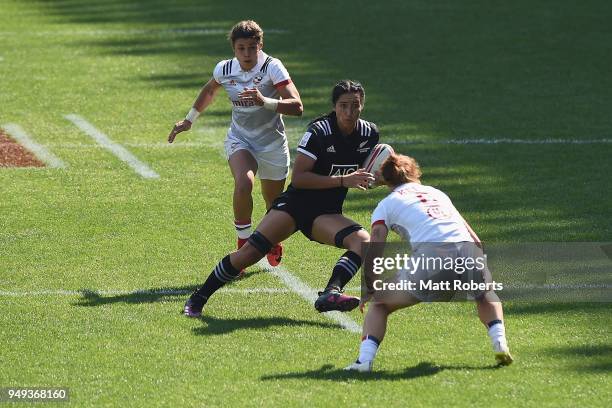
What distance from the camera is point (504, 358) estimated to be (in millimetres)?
8672

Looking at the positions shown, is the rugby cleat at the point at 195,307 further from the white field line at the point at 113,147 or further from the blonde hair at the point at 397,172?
the white field line at the point at 113,147

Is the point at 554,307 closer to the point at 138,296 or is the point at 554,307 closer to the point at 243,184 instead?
the point at 243,184

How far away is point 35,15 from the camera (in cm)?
2644

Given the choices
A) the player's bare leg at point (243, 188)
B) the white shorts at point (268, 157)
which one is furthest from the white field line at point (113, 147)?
the player's bare leg at point (243, 188)

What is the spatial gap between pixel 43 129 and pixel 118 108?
1626 mm

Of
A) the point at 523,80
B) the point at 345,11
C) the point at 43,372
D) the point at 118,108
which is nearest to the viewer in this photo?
the point at 43,372

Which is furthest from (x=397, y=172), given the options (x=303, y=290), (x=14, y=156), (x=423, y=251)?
(x=14, y=156)

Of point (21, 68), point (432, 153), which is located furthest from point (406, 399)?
point (21, 68)

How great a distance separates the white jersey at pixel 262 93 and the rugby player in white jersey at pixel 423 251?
2.95 metres

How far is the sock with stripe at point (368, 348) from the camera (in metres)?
8.57

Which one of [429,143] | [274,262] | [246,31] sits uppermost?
[246,31]

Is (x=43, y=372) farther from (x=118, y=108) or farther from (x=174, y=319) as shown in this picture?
(x=118, y=108)

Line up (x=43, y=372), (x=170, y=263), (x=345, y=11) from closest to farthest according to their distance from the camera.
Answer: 1. (x=43, y=372)
2. (x=170, y=263)
3. (x=345, y=11)

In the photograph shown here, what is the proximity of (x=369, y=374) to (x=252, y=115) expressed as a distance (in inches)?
147
